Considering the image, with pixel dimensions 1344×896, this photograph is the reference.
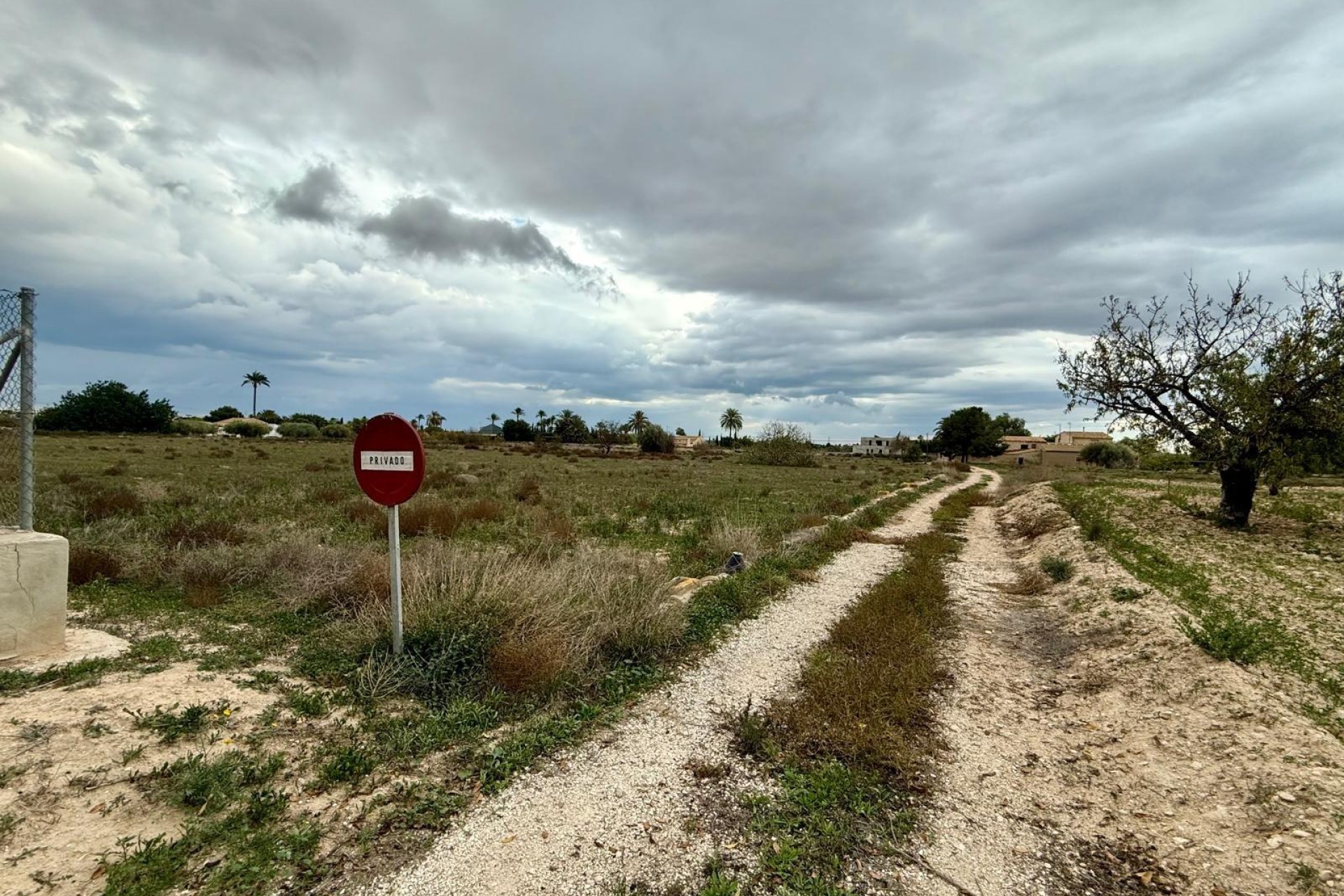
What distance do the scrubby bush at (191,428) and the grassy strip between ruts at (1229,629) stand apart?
93.0 meters

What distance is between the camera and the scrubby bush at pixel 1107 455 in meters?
59.9

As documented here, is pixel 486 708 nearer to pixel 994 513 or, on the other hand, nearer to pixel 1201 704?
pixel 1201 704

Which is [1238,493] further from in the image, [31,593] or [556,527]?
[31,593]

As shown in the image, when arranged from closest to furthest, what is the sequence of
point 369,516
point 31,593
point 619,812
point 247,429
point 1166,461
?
point 619,812
point 31,593
point 369,516
point 1166,461
point 247,429

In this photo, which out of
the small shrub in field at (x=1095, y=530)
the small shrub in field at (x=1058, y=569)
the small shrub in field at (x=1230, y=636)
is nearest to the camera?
the small shrub in field at (x=1230, y=636)

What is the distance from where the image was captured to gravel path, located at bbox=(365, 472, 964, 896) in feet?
10.00

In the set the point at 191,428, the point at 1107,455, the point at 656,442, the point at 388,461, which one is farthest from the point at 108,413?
the point at 1107,455

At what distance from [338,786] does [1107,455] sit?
255ft

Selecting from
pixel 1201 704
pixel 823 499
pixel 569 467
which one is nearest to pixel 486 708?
pixel 1201 704

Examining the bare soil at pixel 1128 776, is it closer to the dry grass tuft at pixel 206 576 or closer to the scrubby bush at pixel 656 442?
the dry grass tuft at pixel 206 576

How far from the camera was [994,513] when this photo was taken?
23453 millimetres

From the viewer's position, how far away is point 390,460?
5426mm

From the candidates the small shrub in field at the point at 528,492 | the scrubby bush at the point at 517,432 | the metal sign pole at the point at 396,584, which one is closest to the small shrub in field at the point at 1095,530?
the metal sign pole at the point at 396,584

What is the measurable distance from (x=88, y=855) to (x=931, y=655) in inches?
263
